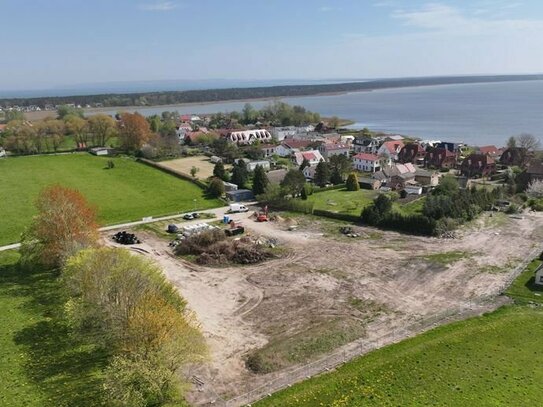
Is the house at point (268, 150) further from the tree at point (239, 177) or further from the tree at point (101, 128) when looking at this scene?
the tree at point (101, 128)

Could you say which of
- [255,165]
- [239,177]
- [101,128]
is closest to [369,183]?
[239,177]

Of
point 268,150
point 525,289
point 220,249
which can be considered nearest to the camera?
point 525,289

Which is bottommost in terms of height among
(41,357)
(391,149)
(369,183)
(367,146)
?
(41,357)

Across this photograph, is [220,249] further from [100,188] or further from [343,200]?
[100,188]

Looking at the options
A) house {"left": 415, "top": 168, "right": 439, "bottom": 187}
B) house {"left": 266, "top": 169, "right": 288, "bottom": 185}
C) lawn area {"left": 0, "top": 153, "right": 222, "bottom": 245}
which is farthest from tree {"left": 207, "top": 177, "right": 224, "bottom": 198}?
house {"left": 415, "top": 168, "right": 439, "bottom": 187}

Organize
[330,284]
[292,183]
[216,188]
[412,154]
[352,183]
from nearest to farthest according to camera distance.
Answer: [330,284] → [292,183] → [216,188] → [352,183] → [412,154]

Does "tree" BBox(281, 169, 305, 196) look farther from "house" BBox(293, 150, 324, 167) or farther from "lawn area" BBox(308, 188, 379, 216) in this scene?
"house" BBox(293, 150, 324, 167)

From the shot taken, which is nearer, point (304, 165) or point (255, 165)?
point (304, 165)

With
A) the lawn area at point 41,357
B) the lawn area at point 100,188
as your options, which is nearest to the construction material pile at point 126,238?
the lawn area at point 100,188
